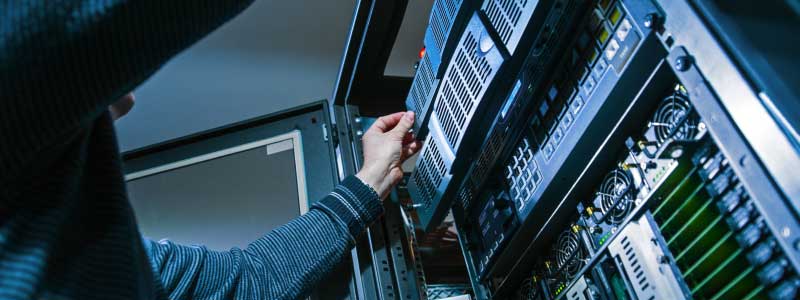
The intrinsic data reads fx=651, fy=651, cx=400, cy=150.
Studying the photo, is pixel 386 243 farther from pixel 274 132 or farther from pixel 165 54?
pixel 165 54

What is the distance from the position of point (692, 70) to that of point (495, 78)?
14.4 inches

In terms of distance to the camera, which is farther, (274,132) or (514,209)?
(274,132)

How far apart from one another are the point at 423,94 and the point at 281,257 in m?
0.44

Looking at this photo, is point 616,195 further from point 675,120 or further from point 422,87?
point 422,87

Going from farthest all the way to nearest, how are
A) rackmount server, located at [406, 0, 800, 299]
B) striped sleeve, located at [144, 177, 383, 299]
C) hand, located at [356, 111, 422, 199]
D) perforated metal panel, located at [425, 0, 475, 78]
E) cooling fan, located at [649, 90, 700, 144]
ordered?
hand, located at [356, 111, 422, 199]
striped sleeve, located at [144, 177, 383, 299]
perforated metal panel, located at [425, 0, 475, 78]
cooling fan, located at [649, 90, 700, 144]
rackmount server, located at [406, 0, 800, 299]

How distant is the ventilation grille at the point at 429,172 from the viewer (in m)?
Result: 1.31

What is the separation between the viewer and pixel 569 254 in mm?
1042

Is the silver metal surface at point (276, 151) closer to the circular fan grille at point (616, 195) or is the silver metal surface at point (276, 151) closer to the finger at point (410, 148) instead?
the finger at point (410, 148)

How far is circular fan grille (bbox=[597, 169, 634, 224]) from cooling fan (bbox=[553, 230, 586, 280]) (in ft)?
0.32

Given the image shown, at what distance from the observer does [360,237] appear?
1413 millimetres

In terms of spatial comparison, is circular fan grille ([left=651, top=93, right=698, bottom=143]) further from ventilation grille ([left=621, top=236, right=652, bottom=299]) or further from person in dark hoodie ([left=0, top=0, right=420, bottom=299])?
person in dark hoodie ([left=0, top=0, right=420, bottom=299])

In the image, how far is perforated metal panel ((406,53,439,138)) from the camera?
1.28 metres

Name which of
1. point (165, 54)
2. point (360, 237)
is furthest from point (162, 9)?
point (360, 237)

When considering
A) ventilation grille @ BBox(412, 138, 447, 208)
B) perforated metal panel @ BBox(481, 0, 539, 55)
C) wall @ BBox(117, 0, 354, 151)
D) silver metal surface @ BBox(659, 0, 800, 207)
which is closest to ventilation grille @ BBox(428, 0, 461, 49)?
perforated metal panel @ BBox(481, 0, 539, 55)
